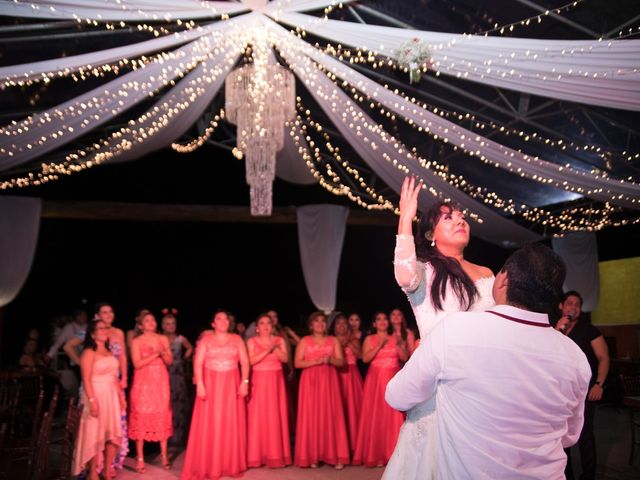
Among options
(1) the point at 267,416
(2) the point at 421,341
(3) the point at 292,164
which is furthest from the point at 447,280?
(3) the point at 292,164

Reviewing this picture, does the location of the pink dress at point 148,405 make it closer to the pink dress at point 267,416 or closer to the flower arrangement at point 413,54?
the pink dress at point 267,416

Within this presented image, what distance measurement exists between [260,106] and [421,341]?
Result: 3.05 m

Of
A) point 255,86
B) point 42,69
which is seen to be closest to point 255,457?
point 255,86

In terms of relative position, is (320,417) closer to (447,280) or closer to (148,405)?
(148,405)

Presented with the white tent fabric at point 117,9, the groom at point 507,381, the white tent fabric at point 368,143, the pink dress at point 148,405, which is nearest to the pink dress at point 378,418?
the white tent fabric at point 368,143

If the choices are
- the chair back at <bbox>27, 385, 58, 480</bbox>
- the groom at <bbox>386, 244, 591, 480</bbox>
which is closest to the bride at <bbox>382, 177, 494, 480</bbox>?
the groom at <bbox>386, 244, 591, 480</bbox>

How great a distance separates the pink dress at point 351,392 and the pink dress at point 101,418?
7.23ft

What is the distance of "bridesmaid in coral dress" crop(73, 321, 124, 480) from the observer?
5.15 m

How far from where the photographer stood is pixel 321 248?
1013cm

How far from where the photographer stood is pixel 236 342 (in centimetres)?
579

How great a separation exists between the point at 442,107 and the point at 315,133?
2186 mm

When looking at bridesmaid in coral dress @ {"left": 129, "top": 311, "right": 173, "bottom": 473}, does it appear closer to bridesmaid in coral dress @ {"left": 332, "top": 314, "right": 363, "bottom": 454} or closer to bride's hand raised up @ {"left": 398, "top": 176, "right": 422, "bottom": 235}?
bridesmaid in coral dress @ {"left": 332, "top": 314, "right": 363, "bottom": 454}

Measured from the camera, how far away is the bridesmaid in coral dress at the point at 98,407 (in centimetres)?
515

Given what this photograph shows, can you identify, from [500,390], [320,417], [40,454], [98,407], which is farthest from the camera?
[320,417]
